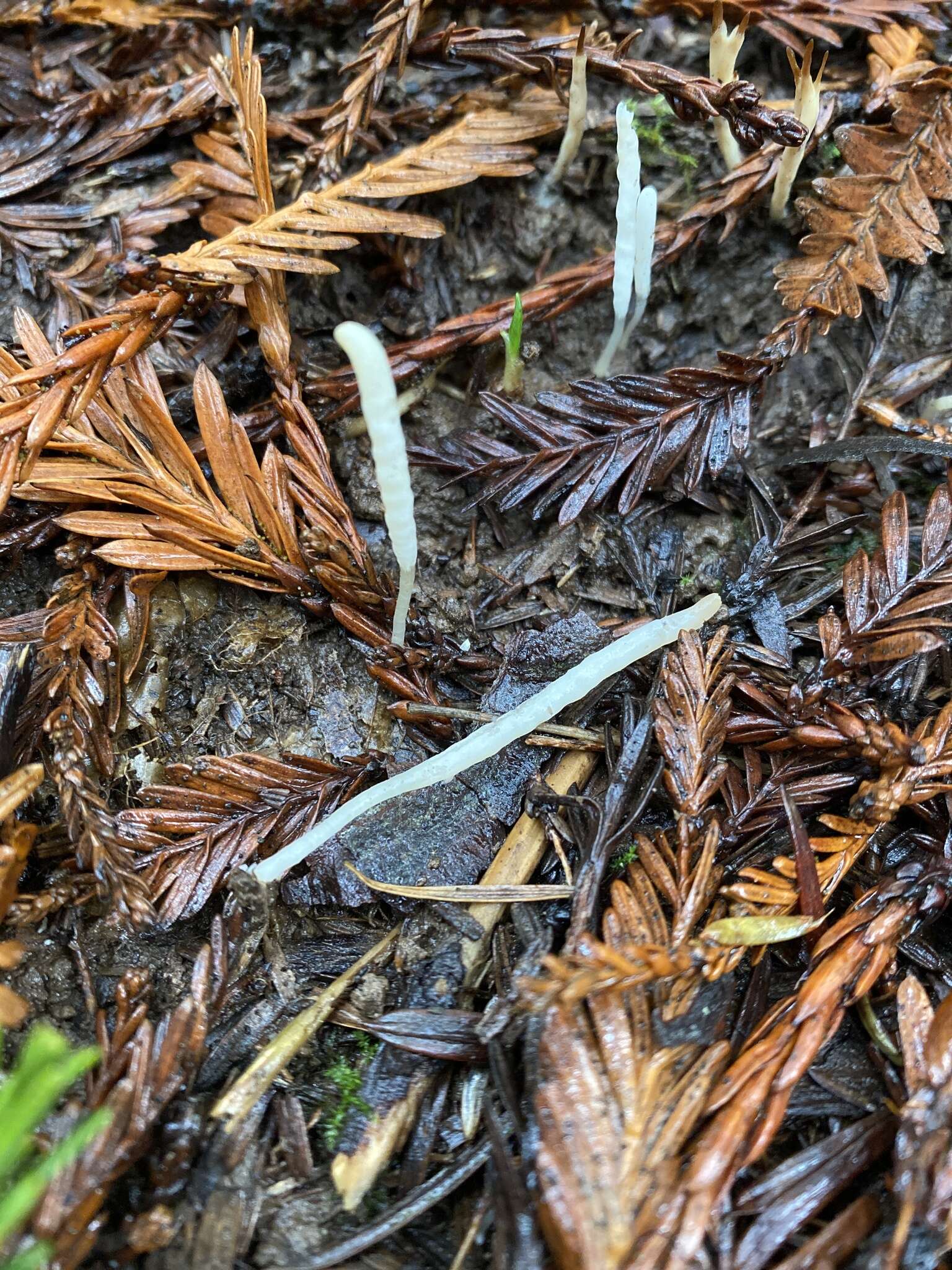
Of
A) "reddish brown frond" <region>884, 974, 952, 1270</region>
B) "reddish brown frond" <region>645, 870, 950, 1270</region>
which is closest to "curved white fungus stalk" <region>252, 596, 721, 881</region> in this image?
"reddish brown frond" <region>645, 870, 950, 1270</region>

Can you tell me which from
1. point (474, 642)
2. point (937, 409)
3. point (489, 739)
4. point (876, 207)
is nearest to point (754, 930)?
point (489, 739)

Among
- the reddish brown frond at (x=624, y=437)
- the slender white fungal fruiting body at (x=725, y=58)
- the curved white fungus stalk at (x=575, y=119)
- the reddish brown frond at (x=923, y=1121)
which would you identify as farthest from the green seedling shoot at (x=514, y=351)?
the reddish brown frond at (x=923, y=1121)

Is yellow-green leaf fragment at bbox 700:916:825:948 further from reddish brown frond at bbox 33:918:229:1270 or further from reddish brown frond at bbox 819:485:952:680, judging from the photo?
reddish brown frond at bbox 33:918:229:1270

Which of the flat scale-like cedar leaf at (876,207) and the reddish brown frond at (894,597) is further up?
the flat scale-like cedar leaf at (876,207)

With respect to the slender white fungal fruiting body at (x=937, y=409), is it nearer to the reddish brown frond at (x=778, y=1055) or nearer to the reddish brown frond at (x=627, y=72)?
the reddish brown frond at (x=627, y=72)

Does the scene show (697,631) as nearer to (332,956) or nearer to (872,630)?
(872,630)

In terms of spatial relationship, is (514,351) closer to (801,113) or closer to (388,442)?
(388,442)
